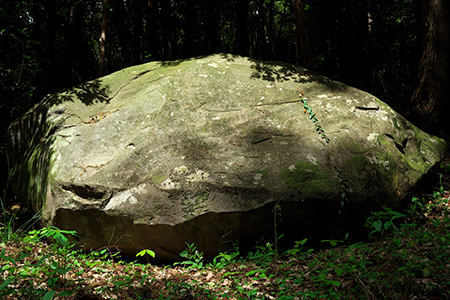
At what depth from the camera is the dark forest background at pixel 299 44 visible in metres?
5.29

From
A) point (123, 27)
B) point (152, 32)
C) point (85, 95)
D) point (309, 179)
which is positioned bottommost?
point (309, 179)

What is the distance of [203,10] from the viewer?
10.1 meters

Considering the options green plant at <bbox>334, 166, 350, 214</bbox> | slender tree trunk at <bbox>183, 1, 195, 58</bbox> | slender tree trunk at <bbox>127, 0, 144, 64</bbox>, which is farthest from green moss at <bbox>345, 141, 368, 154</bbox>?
slender tree trunk at <bbox>127, 0, 144, 64</bbox>

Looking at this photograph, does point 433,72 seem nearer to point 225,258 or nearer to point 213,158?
point 213,158

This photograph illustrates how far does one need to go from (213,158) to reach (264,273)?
147cm

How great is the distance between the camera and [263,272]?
308 centimetres

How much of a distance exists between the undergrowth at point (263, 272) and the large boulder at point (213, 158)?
23 cm

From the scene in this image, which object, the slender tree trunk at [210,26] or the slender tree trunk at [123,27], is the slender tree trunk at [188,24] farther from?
the slender tree trunk at [123,27]

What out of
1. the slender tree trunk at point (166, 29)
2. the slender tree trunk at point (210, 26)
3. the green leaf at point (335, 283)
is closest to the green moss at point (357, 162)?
the green leaf at point (335, 283)

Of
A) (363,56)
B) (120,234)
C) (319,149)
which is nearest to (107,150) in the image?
(120,234)

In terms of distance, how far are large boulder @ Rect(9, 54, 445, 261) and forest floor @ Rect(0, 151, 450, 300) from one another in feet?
0.80

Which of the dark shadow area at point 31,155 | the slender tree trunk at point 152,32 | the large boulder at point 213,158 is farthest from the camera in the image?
the slender tree trunk at point 152,32

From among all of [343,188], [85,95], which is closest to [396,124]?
[343,188]

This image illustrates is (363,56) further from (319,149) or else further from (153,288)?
(153,288)
